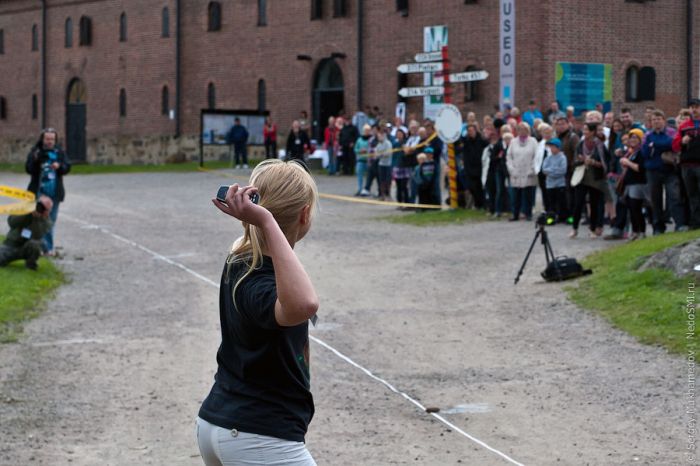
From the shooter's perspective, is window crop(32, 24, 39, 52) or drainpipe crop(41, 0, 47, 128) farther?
window crop(32, 24, 39, 52)

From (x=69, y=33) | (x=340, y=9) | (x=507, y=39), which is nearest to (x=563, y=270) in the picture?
(x=507, y=39)

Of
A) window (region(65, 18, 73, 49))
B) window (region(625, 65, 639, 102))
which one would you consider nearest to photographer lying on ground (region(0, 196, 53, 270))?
window (region(625, 65, 639, 102))

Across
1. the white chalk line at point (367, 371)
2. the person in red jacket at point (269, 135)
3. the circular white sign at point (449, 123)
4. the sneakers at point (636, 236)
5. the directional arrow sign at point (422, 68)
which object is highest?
the directional arrow sign at point (422, 68)

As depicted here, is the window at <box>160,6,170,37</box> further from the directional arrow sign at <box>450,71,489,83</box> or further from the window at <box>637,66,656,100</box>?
the directional arrow sign at <box>450,71,489,83</box>

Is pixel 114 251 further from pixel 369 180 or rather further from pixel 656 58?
pixel 656 58

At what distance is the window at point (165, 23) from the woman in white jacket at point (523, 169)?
3469cm

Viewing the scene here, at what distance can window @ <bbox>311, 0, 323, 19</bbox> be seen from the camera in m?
47.7

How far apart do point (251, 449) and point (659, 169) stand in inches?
609

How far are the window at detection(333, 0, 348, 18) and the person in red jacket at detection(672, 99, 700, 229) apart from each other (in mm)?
29560

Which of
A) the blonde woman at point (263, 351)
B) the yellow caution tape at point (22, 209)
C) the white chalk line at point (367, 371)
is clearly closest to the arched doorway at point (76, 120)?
the white chalk line at point (367, 371)

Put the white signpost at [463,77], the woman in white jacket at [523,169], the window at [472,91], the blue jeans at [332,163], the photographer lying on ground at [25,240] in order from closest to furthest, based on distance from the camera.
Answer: the photographer lying on ground at [25,240] < the woman in white jacket at [523,169] < the white signpost at [463,77] < the blue jeans at [332,163] < the window at [472,91]

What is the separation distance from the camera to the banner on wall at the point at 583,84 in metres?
39.1

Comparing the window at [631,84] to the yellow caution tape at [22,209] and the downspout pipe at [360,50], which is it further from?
the yellow caution tape at [22,209]

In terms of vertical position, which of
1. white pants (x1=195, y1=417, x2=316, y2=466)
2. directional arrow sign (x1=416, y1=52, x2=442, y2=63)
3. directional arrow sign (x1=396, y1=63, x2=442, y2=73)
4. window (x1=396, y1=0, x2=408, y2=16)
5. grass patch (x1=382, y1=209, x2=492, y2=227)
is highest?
window (x1=396, y1=0, x2=408, y2=16)
